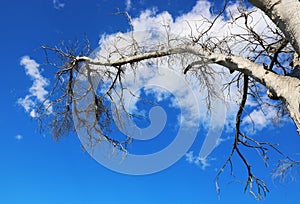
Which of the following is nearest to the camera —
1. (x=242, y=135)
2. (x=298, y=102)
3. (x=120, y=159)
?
(x=298, y=102)

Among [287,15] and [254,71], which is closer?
[287,15]

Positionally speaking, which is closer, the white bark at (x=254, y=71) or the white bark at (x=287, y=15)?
the white bark at (x=287, y=15)

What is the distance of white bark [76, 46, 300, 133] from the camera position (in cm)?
290

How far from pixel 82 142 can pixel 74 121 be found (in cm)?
32

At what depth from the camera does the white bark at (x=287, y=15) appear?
2768 millimetres

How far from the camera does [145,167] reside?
402 centimetres

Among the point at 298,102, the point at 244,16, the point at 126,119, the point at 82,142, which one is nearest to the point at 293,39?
the point at 298,102

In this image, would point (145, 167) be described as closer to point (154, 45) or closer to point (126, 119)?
point (126, 119)

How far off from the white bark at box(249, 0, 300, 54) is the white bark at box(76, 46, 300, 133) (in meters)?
0.33

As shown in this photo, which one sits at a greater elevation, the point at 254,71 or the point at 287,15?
the point at 254,71

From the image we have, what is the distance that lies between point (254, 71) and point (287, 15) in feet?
2.46

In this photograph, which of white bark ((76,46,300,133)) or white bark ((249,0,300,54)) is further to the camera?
white bark ((76,46,300,133))

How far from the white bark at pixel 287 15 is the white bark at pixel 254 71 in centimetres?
33

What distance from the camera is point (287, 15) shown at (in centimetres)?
282
